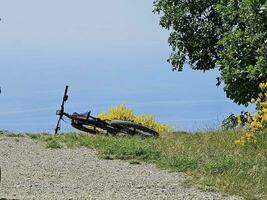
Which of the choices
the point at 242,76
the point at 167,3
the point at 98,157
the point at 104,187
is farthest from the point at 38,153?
the point at 167,3

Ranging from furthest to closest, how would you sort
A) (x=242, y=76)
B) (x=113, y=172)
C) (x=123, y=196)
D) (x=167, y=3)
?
1. (x=167, y=3)
2. (x=242, y=76)
3. (x=113, y=172)
4. (x=123, y=196)

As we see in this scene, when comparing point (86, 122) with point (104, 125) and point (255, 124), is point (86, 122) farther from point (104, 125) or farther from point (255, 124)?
point (255, 124)

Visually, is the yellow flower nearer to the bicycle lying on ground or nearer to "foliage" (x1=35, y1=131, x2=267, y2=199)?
"foliage" (x1=35, y1=131, x2=267, y2=199)

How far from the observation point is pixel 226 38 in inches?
938

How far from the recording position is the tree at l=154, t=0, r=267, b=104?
72.5 ft

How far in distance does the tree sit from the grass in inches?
158

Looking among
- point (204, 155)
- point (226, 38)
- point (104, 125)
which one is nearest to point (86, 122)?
point (104, 125)

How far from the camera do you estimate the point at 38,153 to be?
59.2 ft

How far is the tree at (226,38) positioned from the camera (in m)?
22.1

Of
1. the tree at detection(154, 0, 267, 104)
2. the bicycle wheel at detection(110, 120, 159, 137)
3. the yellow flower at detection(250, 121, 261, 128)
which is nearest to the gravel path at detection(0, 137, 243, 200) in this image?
the yellow flower at detection(250, 121, 261, 128)

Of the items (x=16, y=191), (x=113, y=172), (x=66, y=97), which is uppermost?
(x=66, y=97)

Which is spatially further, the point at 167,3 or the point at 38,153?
the point at 167,3

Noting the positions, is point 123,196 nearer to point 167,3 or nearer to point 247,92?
point 247,92

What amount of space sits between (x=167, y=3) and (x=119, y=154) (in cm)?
1437
